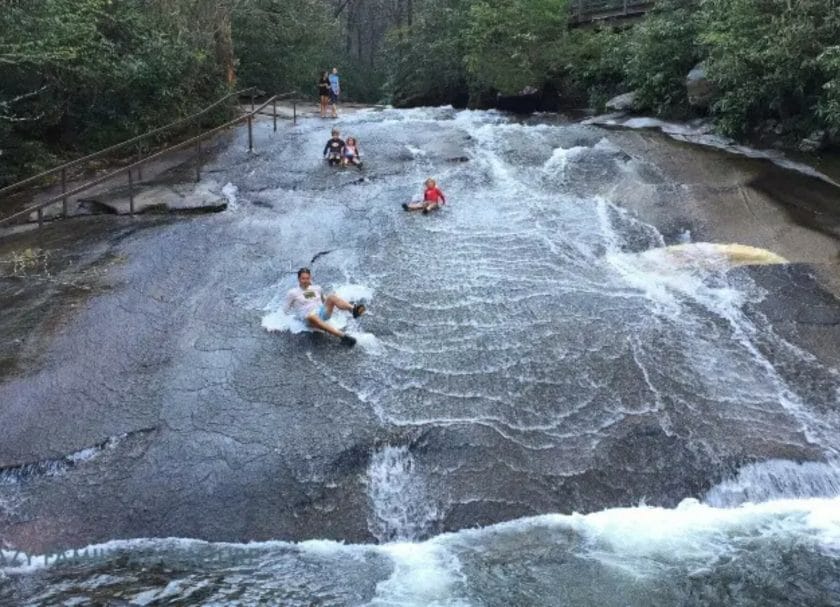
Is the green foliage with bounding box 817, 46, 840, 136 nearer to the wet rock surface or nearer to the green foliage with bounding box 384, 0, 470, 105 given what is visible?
the wet rock surface

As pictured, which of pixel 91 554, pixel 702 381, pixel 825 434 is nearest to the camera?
pixel 91 554

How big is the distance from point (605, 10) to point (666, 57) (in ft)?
32.3

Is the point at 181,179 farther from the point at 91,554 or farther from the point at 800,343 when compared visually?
the point at 800,343

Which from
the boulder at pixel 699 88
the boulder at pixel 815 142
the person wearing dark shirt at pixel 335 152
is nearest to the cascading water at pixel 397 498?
the person wearing dark shirt at pixel 335 152

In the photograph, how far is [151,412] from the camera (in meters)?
7.55

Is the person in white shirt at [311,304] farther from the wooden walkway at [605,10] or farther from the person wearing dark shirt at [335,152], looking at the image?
the wooden walkway at [605,10]

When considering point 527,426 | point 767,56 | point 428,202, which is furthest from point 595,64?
point 527,426

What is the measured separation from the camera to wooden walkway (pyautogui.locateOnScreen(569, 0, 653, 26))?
27.7 m

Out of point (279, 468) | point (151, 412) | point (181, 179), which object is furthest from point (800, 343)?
point (181, 179)

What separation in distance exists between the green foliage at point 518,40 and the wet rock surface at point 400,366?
12.6m

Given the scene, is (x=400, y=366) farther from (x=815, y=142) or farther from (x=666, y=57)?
(x=666, y=57)

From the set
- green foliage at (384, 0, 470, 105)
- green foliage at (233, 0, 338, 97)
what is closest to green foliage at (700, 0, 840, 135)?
green foliage at (384, 0, 470, 105)

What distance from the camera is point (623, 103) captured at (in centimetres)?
2134

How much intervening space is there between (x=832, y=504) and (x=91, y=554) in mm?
6326
